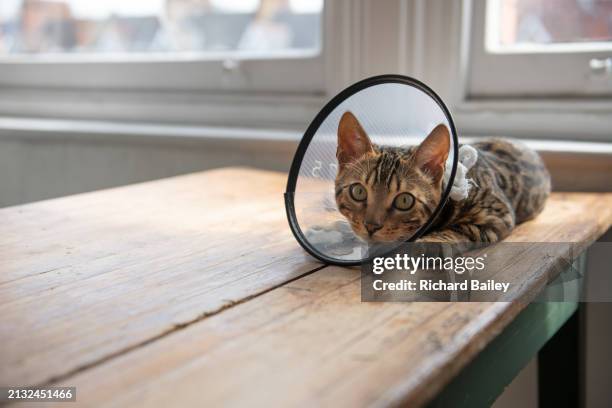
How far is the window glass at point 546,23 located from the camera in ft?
4.36

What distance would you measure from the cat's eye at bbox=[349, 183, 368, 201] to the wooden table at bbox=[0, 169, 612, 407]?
83 millimetres

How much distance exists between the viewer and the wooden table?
480 mm

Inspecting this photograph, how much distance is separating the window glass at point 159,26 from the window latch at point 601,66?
2.00 ft

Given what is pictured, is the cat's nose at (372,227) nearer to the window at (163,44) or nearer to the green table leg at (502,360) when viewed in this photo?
the green table leg at (502,360)

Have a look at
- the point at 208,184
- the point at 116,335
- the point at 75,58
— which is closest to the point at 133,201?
the point at 208,184

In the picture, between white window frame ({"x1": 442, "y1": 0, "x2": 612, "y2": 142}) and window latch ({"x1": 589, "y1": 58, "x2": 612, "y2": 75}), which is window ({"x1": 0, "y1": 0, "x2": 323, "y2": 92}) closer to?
white window frame ({"x1": 442, "y1": 0, "x2": 612, "y2": 142})

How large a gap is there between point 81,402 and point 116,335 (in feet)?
0.37

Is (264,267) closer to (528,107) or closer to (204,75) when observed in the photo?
(528,107)

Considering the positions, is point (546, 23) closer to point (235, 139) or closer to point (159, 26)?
point (235, 139)

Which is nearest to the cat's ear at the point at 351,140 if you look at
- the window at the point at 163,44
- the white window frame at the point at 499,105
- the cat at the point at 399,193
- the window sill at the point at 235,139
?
the cat at the point at 399,193

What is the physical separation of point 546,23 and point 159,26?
1.04 m

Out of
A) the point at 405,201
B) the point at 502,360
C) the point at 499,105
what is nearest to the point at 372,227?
the point at 405,201

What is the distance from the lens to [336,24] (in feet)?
4.95

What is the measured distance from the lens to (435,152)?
733 millimetres
